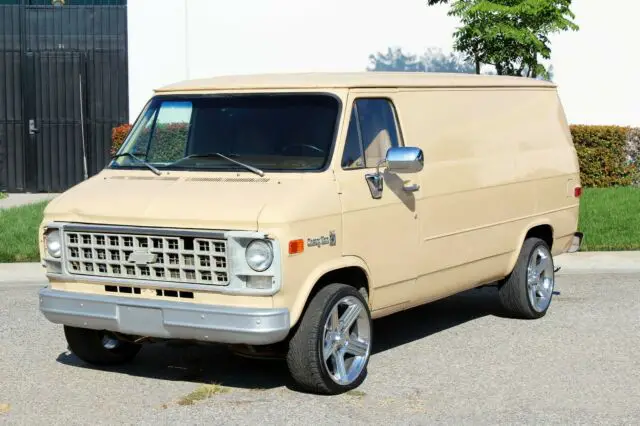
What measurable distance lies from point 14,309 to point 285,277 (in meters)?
4.65

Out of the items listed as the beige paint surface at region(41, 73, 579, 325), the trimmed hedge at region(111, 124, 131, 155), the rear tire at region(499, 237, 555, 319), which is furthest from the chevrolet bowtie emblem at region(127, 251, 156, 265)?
the trimmed hedge at region(111, 124, 131, 155)

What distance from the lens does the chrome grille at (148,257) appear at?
7141 mm

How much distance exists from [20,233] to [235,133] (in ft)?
24.1

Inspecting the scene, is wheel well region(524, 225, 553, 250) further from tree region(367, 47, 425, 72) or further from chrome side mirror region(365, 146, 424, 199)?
tree region(367, 47, 425, 72)

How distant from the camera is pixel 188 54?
826 inches

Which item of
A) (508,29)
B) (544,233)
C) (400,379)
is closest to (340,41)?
(508,29)

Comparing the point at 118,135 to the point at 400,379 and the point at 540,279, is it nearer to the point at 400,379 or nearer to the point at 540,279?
the point at 540,279

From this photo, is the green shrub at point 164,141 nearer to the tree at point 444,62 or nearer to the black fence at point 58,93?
the black fence at point 58,93

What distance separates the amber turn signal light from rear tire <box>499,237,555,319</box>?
10.8 ft

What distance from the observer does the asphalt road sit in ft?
23.3

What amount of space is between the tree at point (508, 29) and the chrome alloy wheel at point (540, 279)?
333 inches

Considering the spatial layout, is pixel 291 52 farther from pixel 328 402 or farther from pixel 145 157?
pixel 328 402

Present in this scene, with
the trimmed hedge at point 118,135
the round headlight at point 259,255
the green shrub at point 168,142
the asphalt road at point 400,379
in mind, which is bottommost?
the asphalt road at point 400,379

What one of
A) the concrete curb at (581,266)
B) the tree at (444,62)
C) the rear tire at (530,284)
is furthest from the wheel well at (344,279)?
the tree at (444,62)
